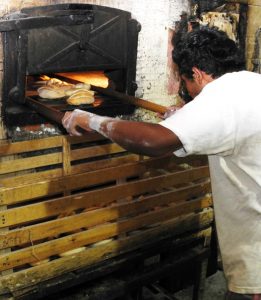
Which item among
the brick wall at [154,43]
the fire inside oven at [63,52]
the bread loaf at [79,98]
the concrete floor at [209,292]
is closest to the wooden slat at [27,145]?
the fire inside oven at [63,52]

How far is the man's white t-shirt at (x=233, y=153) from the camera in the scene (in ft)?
6.73

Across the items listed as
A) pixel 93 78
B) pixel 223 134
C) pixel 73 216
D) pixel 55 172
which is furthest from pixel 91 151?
pixel 223 134

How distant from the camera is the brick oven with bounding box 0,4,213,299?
291 centimetres

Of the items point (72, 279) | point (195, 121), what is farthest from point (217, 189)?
point (72, 279)

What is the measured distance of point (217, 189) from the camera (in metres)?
2.62

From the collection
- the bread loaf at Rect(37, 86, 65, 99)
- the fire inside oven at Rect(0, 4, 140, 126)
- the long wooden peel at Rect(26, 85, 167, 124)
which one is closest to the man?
the long wooden peel at Rect(26, 85, 167, 124)

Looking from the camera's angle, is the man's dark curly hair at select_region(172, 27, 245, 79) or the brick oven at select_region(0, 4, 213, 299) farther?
the brick oven at select_region(0, 4, 213, 299)

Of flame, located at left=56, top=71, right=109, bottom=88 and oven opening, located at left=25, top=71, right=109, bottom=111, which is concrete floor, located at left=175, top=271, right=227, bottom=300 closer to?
oven opening, located at left=25, top=71, right=109, bottom=111

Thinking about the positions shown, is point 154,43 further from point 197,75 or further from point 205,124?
point 205,124

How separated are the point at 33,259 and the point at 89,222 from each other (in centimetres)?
49

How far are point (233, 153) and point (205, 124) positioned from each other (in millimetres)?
380

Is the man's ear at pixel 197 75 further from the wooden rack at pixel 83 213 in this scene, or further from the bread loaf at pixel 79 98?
the bread loaf at pixel 79 98

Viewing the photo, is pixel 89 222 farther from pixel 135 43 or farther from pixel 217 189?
pixel 135 43

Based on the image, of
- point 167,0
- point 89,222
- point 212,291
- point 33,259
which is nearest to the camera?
point 33,259
